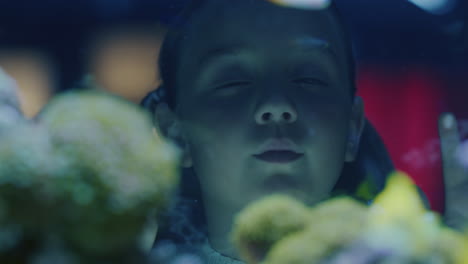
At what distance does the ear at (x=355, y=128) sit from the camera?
867mm

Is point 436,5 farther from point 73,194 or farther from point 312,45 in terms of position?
point 73,194

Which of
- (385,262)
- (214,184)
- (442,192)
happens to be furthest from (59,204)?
(442,192)

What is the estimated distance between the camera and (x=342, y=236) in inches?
17.1

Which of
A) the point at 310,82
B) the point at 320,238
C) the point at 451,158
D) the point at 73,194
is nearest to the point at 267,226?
the point at 320,238

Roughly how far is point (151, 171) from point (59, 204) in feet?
0.25

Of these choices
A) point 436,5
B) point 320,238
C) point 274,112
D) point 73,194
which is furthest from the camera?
point 436,5

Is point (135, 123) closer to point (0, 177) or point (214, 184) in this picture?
point (0, 177)

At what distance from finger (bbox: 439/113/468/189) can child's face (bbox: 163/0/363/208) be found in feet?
A: 0.87

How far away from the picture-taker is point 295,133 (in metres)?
0.72

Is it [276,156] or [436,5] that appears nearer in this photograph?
[276,156]

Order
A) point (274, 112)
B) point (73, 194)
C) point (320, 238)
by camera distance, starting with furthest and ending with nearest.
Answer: point (274, 112) < point (320, 238) < point (73, 194)

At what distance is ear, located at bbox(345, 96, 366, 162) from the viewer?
867 mm

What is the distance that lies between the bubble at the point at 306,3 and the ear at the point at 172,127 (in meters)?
0.28

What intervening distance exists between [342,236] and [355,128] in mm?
486
